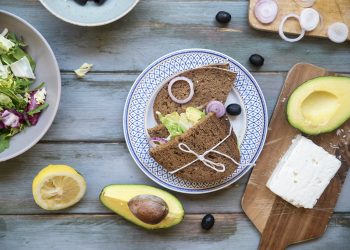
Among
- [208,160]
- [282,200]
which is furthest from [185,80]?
[282,200]

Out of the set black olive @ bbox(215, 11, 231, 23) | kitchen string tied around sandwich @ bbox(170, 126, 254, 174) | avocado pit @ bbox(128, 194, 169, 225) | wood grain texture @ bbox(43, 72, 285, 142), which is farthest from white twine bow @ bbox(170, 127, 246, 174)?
black olive @ bbox(215, 11, 231, 23)

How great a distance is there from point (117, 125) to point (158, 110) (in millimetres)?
146

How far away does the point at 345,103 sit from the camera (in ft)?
5.00

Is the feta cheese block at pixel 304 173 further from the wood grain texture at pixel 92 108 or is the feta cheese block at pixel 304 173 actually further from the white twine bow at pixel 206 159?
the wood grain texture at pixel 92 108

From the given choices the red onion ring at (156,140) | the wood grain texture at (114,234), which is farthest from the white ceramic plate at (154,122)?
the wood grain texture at (114,234)

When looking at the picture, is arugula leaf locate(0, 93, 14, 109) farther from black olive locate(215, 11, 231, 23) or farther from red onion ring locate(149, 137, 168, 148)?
black olive locate(215, 11, 231, 23)

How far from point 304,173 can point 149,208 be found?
0.51m

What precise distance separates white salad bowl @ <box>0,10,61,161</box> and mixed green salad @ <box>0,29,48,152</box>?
0.05 ft

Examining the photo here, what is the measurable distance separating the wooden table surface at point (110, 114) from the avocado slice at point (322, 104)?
11 cm

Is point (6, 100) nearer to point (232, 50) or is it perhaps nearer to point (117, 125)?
point (117, 125)

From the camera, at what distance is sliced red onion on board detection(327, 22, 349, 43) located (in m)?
1.60

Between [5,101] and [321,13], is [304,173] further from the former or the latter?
[5,101]

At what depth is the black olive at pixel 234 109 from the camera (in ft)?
5.16

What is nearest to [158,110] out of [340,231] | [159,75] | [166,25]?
[159,75]
